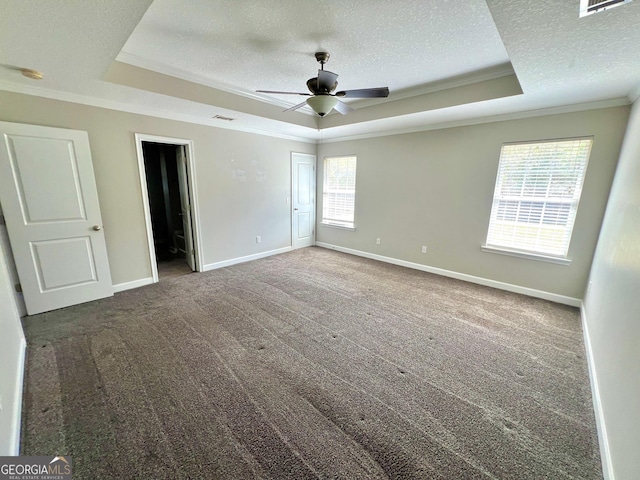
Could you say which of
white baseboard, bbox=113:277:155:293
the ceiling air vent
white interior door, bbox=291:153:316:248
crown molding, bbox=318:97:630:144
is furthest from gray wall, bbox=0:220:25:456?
crown molding, bbox=318:97:630:144

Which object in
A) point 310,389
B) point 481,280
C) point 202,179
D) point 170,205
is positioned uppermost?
point 202,179

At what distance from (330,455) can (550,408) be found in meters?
1.61

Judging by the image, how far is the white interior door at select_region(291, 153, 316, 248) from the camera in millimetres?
5551

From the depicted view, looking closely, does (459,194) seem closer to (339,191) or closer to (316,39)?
(339,191)

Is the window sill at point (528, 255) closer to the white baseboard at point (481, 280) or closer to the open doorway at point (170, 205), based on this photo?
the white baseboard at point (481, 280)

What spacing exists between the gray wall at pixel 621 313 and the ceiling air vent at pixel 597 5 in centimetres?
127

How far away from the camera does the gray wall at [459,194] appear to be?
2.96 meters

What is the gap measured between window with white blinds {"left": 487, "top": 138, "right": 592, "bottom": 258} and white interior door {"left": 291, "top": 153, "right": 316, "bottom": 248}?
3644 mm

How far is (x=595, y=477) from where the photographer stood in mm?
1343

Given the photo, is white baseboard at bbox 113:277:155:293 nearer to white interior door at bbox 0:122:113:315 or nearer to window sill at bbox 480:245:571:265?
white interior door at bbox 0:122:113:315

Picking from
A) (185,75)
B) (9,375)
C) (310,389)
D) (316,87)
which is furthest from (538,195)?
(9,375)

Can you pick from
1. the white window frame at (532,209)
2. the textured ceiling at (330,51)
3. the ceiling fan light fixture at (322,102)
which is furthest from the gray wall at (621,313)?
the ceiling fan light fixture at (322,102)

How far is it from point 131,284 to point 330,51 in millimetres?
3953

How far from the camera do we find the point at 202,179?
13.6ft
